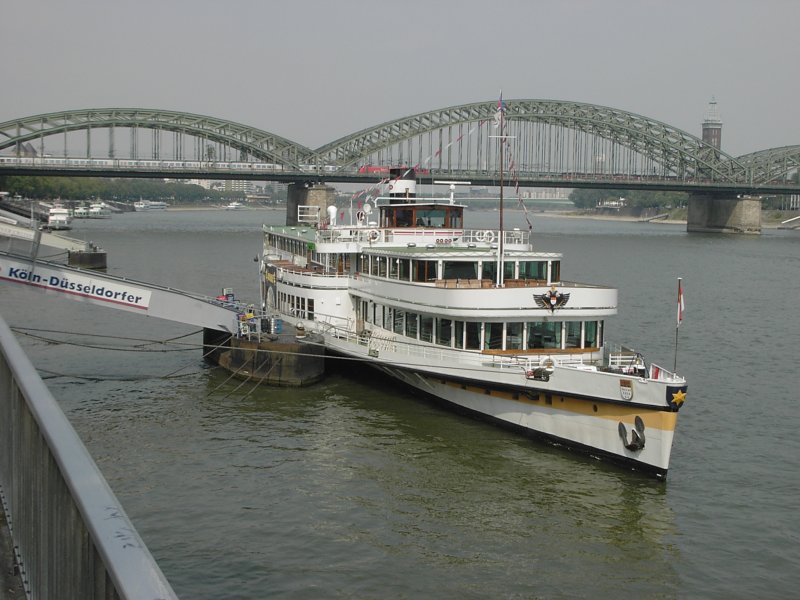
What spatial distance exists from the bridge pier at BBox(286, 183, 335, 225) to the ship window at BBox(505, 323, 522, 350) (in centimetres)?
11520

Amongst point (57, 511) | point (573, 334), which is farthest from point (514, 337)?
point (57, 511)

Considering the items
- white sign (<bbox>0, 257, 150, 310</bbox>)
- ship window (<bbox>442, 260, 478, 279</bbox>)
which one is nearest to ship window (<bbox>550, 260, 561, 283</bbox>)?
ship window (<bbox>442, 260, 478, 279</bbox>)

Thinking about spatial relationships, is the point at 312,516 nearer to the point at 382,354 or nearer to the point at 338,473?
the point at 338,473

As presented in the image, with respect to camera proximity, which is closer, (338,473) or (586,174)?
(338,473)

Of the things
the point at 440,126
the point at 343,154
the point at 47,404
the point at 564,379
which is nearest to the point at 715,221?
the point at 440,126

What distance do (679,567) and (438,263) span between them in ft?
41.3

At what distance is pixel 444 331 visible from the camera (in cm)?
2714

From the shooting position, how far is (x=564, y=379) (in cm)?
2308

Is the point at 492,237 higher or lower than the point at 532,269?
higher

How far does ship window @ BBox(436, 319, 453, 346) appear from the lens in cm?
2694

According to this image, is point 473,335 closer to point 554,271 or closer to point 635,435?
point 554,271

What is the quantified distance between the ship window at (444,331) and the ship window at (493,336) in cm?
119

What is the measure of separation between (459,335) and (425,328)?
5.74 ft

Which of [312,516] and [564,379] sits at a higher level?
[564,379]
